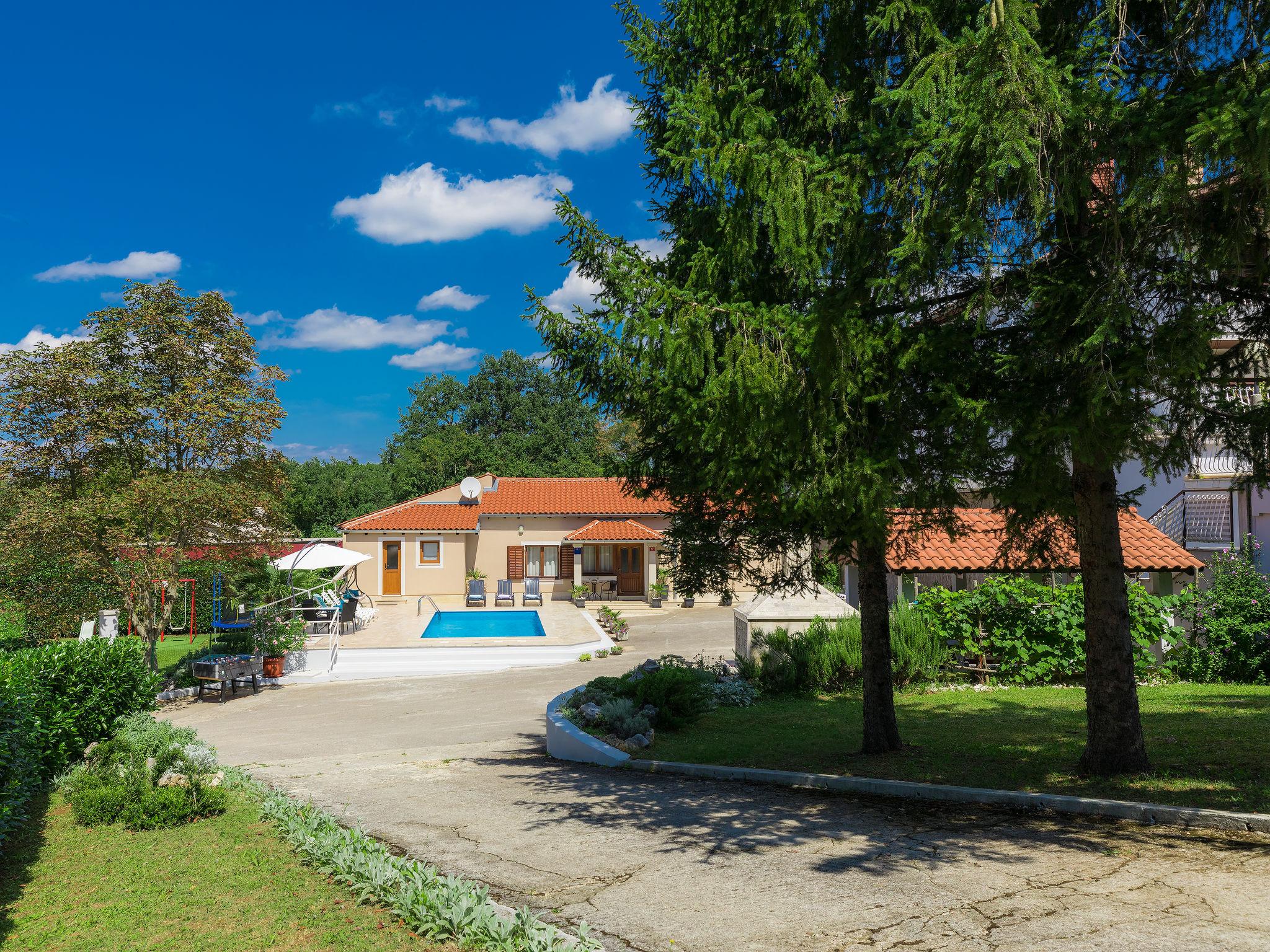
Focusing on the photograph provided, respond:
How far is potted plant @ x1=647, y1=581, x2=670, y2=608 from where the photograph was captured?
30.7 m

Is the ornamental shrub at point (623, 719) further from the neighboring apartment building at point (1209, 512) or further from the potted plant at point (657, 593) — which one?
the potted plant at point (657, 593)

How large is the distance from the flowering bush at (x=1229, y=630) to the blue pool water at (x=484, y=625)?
15.0 metres

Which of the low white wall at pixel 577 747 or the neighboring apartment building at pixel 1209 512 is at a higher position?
the neighboring apartment building at pixel 1209 512

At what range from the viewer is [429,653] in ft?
67.1

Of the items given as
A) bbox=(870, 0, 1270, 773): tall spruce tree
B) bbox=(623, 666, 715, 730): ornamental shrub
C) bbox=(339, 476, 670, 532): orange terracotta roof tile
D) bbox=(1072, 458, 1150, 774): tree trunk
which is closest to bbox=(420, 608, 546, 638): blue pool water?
bbox=(339, 476, 670, 532): orange terracotta roof tile

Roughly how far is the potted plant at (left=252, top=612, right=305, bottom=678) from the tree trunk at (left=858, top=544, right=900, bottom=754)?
45.8 feet

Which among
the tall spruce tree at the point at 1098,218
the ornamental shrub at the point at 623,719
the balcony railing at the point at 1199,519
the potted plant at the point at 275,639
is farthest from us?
the balcony railing at the point at 1199,519

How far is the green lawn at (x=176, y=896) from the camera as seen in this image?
4422mm

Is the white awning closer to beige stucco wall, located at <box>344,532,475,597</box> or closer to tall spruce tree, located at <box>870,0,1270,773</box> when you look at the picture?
beige stucco wall, located at <box>344,532,475,597</box>

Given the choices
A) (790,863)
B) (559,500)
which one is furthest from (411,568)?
(790,863)

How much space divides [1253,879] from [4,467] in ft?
64.7

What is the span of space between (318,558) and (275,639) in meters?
4.99

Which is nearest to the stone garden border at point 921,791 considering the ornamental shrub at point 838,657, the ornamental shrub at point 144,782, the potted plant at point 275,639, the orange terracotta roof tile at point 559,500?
the ornamental shrub at point 144,782

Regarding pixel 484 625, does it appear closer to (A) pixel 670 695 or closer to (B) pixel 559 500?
(B) pixel 559 500
